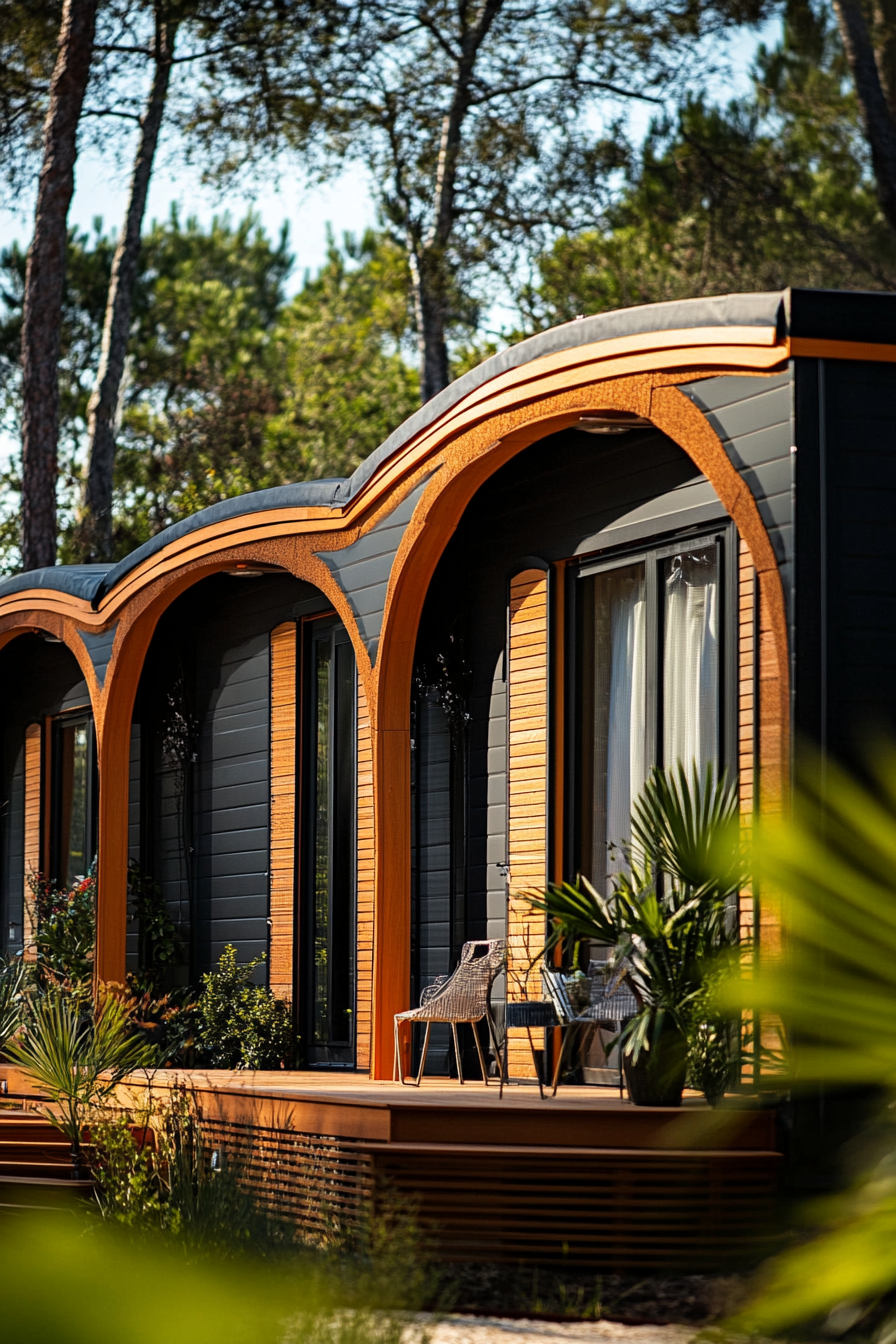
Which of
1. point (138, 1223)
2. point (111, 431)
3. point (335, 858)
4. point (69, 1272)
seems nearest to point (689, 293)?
point (111, 431)

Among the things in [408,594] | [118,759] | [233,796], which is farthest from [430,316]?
[408,594]

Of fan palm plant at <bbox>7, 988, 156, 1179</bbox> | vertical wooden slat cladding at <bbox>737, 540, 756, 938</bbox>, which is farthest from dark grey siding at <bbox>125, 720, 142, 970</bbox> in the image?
vertical wooden slat cladding at <bbox>737, 540, 756, 938</bbox>

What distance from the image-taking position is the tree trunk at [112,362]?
19.2m

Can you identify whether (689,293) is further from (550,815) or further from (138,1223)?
(138,1223)

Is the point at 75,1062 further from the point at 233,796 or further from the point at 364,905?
the point at 233,796

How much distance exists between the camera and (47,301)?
17109mm

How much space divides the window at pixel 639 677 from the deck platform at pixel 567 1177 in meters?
1.59

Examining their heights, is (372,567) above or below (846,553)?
above

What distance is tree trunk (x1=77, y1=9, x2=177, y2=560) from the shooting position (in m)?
19.2

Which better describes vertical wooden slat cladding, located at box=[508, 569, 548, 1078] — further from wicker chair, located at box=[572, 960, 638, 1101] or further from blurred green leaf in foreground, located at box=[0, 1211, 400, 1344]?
blurred green leaf in foreground, located at box=[0, 1211, 400, 1344]

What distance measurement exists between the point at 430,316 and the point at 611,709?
1347 centimetres

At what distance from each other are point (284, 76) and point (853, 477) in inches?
596

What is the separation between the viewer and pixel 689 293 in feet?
61.6

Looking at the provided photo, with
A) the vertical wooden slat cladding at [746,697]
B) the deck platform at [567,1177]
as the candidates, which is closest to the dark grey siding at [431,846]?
the vertical wooden slat cladding at [746,697]
